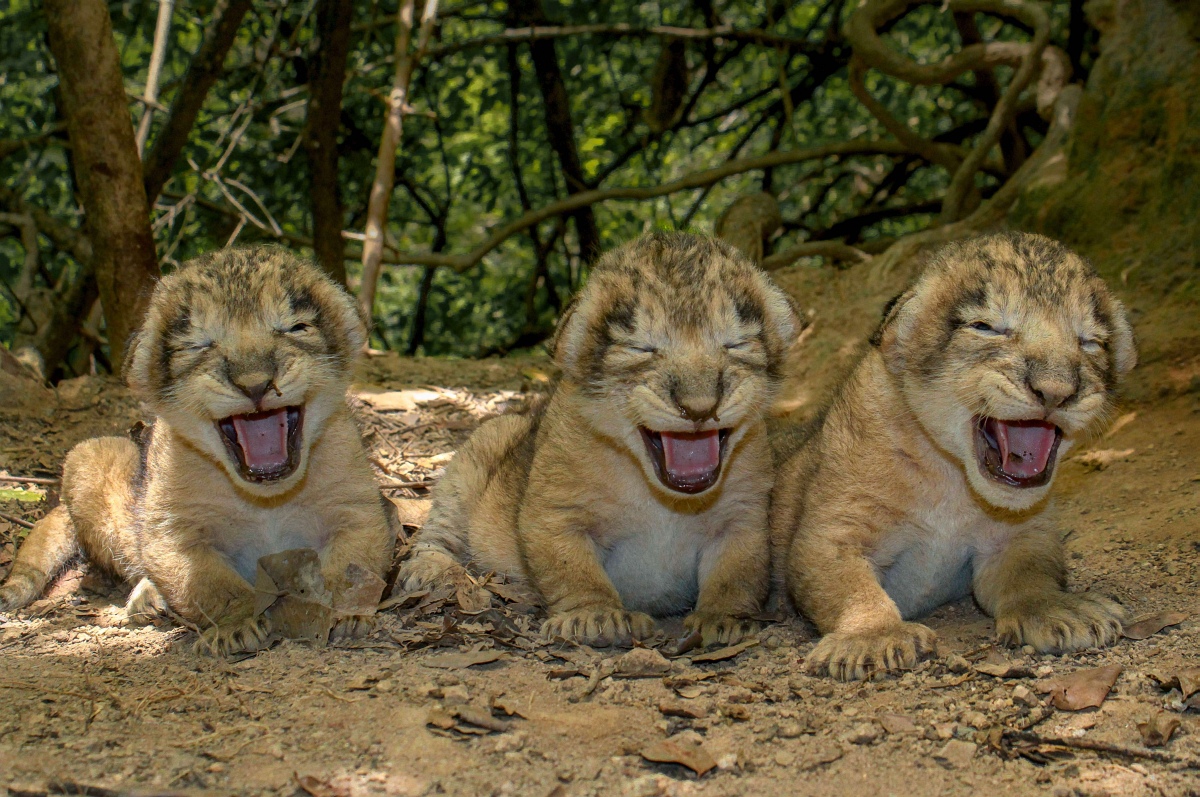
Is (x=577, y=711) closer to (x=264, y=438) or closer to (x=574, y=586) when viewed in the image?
(x=574, y=586)

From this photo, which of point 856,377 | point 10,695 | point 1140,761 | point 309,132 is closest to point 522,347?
point 309,132

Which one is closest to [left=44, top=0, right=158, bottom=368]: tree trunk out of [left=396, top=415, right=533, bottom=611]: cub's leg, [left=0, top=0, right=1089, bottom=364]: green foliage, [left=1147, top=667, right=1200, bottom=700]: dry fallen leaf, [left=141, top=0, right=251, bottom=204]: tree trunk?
[left=141, top=0, right=251, bottom=204]: tree trunk

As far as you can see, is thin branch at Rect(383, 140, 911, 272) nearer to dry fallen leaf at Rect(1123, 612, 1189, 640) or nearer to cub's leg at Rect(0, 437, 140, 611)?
cub's leg at Rect(0, 437, 140, 611)

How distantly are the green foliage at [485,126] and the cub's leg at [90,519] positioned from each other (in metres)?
3.51

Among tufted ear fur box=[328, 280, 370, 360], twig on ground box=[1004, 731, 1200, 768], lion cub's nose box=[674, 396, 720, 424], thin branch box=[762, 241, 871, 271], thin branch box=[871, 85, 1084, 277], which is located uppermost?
thin branch box=[871, 85, 1084, 277]

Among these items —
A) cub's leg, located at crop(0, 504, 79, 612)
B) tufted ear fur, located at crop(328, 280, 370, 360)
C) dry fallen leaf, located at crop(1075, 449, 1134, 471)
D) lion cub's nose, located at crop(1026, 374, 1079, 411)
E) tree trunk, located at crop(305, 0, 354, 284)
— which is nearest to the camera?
lion cub's nose, located at crop(1026, 374, 1079, 411)

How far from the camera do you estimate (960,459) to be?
13.7ft

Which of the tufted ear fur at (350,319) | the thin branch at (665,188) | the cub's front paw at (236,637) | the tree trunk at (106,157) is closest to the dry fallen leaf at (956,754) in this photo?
the cub's front paw at (236,637)

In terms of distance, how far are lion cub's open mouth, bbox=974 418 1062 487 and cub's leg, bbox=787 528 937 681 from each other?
1.91 ft

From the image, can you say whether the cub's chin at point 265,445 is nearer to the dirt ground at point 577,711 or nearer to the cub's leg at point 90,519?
the dirt ground at point 577,711

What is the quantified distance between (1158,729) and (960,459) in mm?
1200

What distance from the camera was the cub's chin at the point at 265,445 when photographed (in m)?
4.32

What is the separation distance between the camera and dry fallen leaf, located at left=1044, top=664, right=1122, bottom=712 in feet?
11.3

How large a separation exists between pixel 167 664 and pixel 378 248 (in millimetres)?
4493
